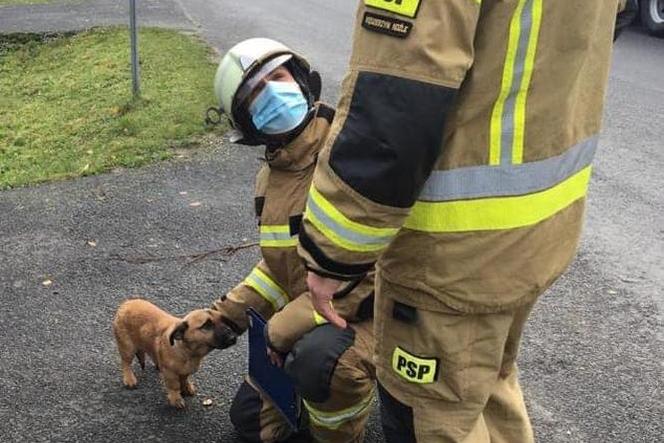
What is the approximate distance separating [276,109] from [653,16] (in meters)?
9.81

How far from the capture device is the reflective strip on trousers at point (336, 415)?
281 centimetres

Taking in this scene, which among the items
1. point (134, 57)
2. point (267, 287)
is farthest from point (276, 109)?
point (134, 57)

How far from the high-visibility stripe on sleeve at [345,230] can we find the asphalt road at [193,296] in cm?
139

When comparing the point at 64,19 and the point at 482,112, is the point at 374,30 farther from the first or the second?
the point at 64,19

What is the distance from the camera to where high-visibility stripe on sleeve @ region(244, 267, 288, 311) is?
3037 mm

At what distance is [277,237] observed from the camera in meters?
2.83

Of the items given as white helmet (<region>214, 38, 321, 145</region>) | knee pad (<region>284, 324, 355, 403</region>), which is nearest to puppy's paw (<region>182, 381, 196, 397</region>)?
knee pad (<region>284, 324, 355, 403</region>)

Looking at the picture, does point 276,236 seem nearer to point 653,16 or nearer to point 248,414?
point 248,414

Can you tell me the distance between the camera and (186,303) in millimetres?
4086

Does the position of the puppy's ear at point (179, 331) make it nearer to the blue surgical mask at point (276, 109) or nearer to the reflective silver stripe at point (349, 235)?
the blue surgical mask at point (276, 109)

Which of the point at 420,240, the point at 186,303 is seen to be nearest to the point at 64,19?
the point at 186,303

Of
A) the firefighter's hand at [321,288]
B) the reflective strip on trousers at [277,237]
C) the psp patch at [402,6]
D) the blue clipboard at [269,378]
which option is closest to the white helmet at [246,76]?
the reflective strip on trousers at [277,237]

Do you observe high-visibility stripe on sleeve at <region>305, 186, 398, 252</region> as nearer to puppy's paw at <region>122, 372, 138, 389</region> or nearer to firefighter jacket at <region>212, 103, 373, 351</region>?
firefighter jacket at <region>212, 103, 373, 351</region>

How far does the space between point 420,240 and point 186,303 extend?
2.29 m
